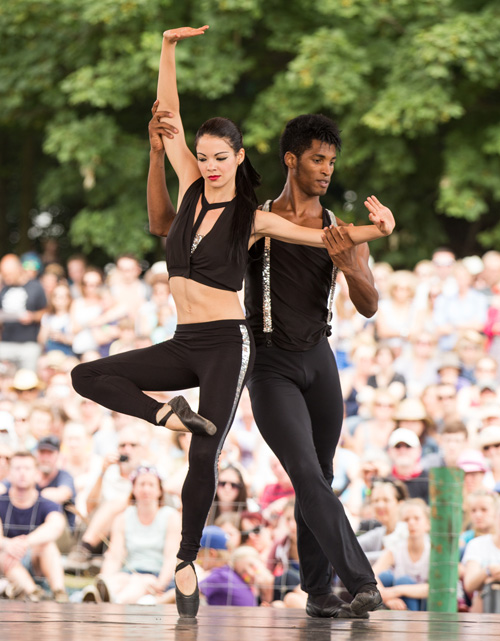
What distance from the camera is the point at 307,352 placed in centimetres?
497

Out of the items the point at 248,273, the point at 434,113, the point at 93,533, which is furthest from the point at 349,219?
the point at 248,273

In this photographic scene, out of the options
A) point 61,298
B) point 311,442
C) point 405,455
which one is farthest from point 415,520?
point 61,298

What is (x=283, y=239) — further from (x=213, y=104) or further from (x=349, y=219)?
(x=213, y=104)

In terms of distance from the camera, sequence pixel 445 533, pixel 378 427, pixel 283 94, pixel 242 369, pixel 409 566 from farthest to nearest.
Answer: pixel 283 94, pixel 378 427, pixel 409 566, pixel 445 533, pixel 242 369

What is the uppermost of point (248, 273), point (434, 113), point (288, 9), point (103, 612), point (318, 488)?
point (288, 9)

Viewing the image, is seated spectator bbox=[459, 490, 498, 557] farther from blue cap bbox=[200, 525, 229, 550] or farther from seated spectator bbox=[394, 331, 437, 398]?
seated spectator bbox=[394, 331, 437, 398]

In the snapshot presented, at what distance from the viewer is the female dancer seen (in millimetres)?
4594

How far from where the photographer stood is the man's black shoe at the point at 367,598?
15.4 feet

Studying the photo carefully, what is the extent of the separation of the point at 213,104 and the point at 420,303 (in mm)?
6113

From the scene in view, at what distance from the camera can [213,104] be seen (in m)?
14.9

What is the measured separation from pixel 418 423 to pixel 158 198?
3807 millimetres

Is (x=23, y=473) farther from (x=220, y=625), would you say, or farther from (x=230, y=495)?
(x=220, y=625)

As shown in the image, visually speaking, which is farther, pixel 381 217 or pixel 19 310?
pixel 19 310

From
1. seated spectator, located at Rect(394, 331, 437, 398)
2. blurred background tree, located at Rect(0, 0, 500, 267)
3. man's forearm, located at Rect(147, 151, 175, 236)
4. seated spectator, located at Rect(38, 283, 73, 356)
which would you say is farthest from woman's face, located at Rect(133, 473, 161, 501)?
blurred background tree, located at Rect(0, 0, 500, 267)
